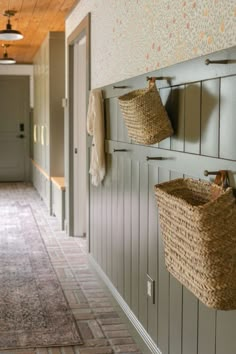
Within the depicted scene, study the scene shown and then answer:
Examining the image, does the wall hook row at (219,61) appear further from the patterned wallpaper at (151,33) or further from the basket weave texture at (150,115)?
the basket weave texture at (150,115)

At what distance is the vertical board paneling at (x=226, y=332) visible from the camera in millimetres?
1869

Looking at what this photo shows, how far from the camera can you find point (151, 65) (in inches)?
111

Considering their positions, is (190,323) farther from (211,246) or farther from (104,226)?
(104,226)

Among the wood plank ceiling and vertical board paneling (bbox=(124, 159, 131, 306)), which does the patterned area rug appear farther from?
the wood plank ceiling

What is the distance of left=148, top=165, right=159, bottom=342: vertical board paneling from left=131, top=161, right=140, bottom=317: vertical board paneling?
0.26 meters

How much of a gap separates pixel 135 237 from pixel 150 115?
103 centimetres

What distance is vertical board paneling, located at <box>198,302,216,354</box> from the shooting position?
6.70 feet

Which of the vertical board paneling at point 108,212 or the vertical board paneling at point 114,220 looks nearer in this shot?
the vertical board paneling at point 114,220

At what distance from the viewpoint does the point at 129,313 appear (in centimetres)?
333

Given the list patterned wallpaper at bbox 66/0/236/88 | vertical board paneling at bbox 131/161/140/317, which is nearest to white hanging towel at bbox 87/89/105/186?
patterned wallpaper at bbox 66/0/236/88

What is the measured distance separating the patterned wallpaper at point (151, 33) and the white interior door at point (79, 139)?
1.18 meters

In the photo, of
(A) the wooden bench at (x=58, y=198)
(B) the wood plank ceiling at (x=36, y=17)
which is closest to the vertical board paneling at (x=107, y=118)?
(B) the wood plank ceiling at (x=36, y=17)

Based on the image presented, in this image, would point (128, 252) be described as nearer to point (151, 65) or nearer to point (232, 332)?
point (151, 65)

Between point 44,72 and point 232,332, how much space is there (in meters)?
6.37
